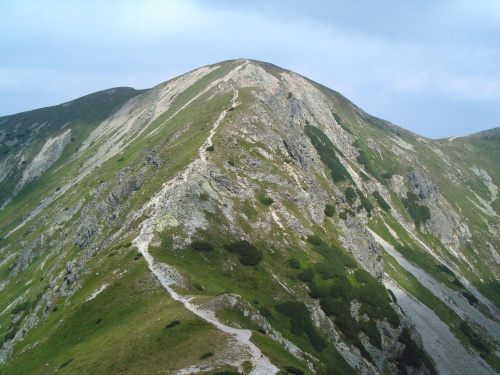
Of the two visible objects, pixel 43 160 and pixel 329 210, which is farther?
pixel 43 160

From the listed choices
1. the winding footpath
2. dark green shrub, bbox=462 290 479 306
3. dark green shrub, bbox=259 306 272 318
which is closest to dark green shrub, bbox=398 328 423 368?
dark green shrub, bbox=259 306 272 318

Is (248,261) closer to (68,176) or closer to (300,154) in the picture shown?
(300,154)

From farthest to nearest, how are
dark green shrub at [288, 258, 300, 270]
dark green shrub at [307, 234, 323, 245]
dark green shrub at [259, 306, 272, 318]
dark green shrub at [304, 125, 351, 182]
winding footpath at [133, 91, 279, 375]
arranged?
dark green shrub at [304, 125, 351, 182] < dark green shrub at [307, 234, 323, 245] < dark green shrub at [288, 258, 300, 270] < dark green shrub at [259, 306, 272, 318] < winding footpath at [133, 91, 279, 375]

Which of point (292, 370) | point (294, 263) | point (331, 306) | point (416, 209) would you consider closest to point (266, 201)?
point (294, 263)

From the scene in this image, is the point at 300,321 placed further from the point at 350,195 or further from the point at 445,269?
the point at 445,269

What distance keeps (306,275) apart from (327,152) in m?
81.5

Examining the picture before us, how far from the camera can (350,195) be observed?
4872 inches

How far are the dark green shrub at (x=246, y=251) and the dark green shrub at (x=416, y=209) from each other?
106699 mm

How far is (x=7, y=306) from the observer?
289ft

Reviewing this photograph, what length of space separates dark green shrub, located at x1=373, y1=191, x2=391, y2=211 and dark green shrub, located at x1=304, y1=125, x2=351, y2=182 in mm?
18271

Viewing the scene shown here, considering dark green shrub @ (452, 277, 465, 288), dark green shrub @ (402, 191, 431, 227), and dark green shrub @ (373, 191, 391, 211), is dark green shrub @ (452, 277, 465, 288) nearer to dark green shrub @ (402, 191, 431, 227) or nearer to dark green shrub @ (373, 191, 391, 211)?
dark green shrub @ (402, 191, 431, 227)

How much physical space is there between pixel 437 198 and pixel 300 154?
297ft

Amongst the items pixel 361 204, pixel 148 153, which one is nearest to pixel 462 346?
pixel 361 204

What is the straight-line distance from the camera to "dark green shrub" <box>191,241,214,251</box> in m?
58.2
